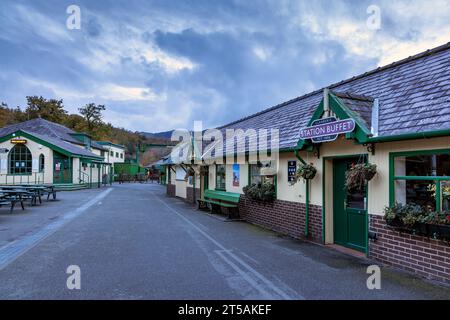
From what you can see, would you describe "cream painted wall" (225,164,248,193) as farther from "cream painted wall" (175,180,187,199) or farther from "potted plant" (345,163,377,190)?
"cream painted wall" (175,180,187,199)

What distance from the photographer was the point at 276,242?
8969 millimetres

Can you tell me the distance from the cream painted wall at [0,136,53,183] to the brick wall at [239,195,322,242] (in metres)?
22.6

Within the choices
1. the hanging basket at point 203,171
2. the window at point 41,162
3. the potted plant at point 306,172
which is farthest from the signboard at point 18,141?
the potted plant at point 306,172

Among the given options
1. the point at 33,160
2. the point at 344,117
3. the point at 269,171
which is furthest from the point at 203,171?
the point at 33,160

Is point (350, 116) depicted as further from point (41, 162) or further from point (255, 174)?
point (41, 162)

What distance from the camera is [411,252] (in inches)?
242

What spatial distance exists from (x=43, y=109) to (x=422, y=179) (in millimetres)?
59519

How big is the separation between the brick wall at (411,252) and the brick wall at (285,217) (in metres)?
1.93

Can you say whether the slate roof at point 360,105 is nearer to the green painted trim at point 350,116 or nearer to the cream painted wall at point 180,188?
the green painted trim at point 350,116

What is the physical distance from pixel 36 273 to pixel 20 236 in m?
3.97

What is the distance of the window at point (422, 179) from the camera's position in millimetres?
5695
